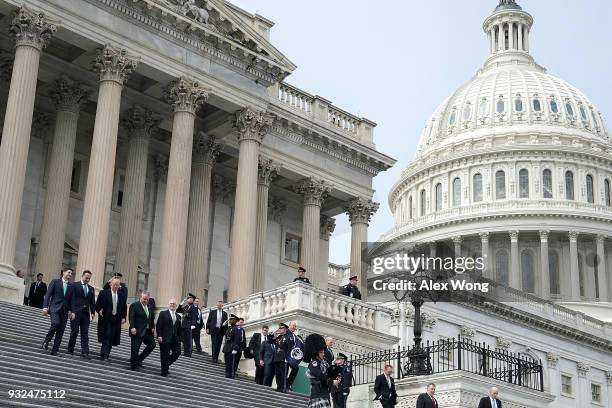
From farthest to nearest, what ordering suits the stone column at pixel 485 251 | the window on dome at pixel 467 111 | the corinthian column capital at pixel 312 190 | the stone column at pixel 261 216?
the window on dome at pixel 467 111 < the stone column at pixel 485 251 < the corinthian column capital at pixel 312 190 < the stone column at pixel 261 216

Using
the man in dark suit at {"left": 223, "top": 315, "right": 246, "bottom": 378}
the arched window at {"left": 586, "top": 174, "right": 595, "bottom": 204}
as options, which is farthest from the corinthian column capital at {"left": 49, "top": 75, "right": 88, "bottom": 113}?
the arched window at {"left": 586, "top": 174, "right": 595, "bottom": 204}

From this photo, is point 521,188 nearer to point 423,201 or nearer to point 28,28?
point 423,201

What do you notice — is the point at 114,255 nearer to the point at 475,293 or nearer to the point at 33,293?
the point at 33,293

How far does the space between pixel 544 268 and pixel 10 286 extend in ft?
236

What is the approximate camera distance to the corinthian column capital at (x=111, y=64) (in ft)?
105

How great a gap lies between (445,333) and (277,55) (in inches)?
962

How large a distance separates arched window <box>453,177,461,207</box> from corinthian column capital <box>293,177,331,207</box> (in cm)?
5979

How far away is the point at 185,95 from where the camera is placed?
112 feet

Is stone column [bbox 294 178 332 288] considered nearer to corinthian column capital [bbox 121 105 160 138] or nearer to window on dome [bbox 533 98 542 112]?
corinthian column capital [bbox 121 105 160 138]

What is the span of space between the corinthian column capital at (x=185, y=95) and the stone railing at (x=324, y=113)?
23.8ft

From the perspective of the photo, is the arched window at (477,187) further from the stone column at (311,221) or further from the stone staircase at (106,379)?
the stone staircase at (106,379)

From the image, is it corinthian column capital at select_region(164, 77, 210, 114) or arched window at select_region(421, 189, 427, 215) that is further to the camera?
arched window at select_region(421, 189, 427, 215)

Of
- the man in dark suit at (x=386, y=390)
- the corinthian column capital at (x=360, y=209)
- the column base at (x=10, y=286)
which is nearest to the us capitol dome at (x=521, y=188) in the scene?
the corinthian column capital at (x=360, y=209)

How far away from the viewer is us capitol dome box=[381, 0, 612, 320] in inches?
3652
